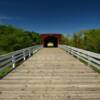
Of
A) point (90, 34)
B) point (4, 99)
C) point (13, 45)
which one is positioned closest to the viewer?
point (4, 99)

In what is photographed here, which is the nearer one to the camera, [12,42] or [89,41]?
[12,42]

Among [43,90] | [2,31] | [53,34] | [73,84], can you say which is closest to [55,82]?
[73,84]

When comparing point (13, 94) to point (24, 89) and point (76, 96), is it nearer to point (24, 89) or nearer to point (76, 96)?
point (24, 89)

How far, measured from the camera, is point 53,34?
168 ft

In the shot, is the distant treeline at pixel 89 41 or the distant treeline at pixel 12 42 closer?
the distant treeline at pixel 12 42

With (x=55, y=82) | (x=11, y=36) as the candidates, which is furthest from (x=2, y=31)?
(x=55, y=82)

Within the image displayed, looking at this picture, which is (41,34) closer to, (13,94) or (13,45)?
(13,45)

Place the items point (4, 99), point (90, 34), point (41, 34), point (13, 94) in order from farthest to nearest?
1. point (90, 34)
2. point (41, 34)
3. point (13, 94)
4. point (4, 99)

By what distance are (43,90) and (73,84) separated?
50.1 inches

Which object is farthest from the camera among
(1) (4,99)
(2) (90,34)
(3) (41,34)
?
(2) (90,34)

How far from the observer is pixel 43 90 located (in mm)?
6098

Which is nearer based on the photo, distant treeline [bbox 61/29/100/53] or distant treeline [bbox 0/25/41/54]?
distant treeline [bbox 0/25/41/54]

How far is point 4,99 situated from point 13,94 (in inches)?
18.7

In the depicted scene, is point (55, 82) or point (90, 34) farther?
point (90, 34)
